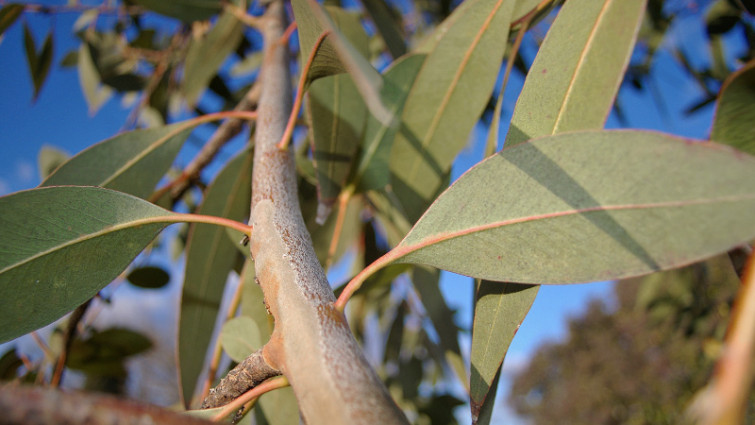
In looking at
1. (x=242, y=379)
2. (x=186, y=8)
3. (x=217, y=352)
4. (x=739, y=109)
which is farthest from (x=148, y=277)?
(x=739, y=109)

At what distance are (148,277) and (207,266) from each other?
0.38m

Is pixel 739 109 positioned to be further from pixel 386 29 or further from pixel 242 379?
pixel 386 29

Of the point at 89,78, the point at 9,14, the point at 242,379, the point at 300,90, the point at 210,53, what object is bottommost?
the point at 242,379

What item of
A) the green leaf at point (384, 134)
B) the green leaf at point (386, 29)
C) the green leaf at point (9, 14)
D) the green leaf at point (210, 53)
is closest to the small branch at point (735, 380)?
the green leaf at point (384, 134)

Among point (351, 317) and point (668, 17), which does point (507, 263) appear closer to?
point (351, 317)

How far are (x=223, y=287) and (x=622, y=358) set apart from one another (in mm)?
9363

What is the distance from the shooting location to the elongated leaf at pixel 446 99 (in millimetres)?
562

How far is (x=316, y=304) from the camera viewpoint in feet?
0.96

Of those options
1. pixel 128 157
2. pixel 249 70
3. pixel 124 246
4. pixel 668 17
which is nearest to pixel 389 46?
pixel 128 157

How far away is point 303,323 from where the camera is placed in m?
0.28

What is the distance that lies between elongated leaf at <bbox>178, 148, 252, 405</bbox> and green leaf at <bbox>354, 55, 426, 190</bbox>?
191 millimetres

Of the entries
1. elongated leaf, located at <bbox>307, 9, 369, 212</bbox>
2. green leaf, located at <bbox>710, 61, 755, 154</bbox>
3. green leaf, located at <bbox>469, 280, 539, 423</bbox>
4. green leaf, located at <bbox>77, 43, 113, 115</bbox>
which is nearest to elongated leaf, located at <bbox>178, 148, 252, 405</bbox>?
elongated leaf, located at <bbox>307, 9, 369, 212</bbox>

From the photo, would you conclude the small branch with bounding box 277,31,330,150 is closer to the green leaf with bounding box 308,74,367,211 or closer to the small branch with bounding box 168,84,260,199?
the green leaf with bounding box 308,74,367,211

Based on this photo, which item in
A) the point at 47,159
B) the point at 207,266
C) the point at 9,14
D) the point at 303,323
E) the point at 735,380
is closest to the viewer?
the point at 735,380
